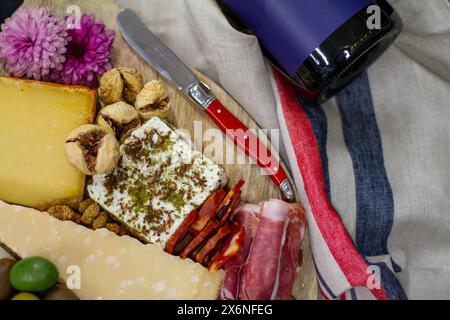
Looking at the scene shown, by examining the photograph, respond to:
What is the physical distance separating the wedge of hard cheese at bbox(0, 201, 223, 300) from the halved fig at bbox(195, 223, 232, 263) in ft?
0.06

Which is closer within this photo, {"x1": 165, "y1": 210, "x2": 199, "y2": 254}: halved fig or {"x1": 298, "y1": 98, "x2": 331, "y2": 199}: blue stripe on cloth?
{"x1": 165, "y1": 210, "x2": 199, "y2": 254}: halved fig

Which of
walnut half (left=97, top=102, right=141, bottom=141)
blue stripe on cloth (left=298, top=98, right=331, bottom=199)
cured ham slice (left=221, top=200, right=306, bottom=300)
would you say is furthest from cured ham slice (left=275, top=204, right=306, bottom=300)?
walnut half (left=97, top=102, right=141, bottom=141)

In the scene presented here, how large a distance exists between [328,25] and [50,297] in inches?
26.8

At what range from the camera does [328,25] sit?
884 mm

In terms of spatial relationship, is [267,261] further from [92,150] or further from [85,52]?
[85,52]

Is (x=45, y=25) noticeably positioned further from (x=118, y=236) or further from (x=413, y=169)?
(x=413, y=169)

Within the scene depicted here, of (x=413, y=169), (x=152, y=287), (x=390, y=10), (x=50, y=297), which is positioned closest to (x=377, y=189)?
(x=413, y=169)

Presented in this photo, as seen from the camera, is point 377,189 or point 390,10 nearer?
point 390,10

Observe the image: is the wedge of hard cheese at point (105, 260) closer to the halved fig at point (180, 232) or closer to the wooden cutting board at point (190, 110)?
the halved fig at point (180, 232)

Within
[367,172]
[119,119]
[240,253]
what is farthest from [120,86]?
[367,172]

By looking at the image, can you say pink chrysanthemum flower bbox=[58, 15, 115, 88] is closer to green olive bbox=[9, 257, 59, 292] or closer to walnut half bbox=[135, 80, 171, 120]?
walnut half bbox=[135, 80, 171, 120]

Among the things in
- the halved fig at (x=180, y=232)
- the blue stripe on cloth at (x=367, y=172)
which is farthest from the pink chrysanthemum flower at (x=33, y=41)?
the blue stripe on cloth at (x=367, y=172)

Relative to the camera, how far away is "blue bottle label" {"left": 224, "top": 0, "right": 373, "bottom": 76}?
88 cm

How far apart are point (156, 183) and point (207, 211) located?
0.11m
